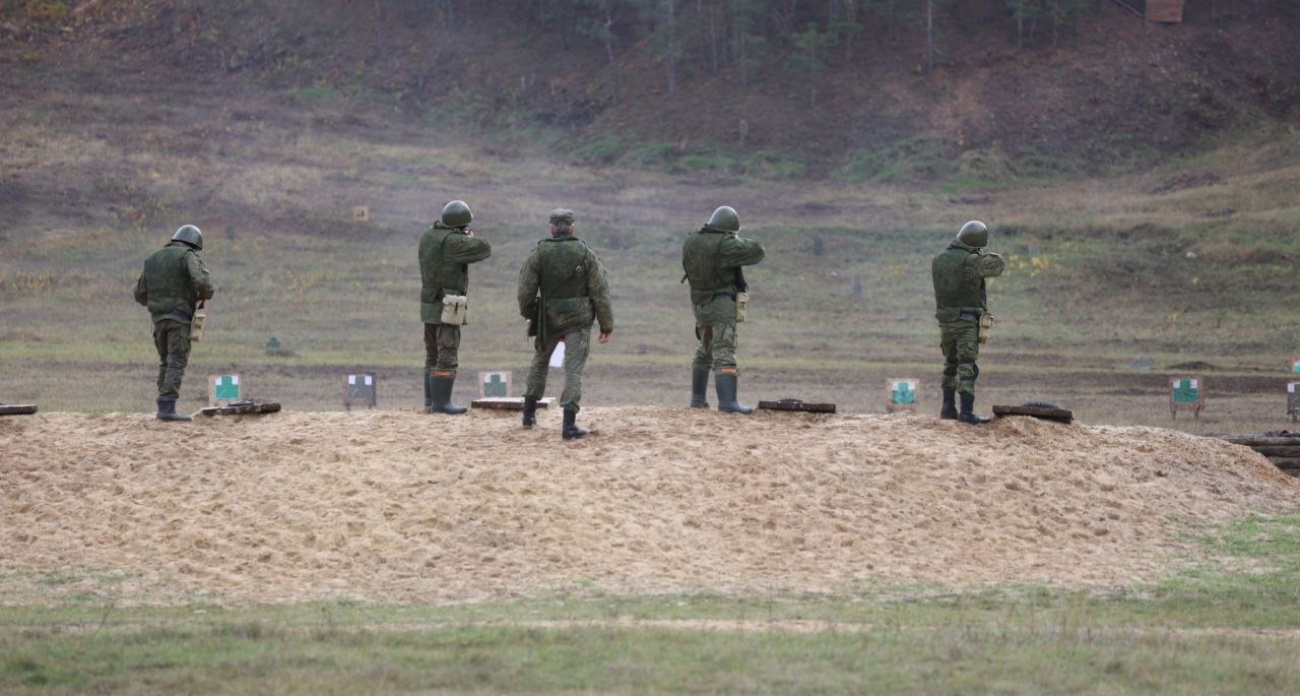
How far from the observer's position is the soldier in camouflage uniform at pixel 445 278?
17.9m

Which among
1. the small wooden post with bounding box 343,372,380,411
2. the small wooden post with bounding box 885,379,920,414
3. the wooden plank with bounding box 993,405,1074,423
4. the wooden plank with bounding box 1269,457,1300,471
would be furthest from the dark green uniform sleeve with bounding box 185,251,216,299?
the wooden plank with bounding box 1269,457,1300,471

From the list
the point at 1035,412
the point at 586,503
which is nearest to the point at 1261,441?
the point at 1035,412

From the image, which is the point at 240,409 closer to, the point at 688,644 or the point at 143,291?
the point at 143,291

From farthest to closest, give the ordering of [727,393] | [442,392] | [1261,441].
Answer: [1261,441]
[442,392]
[727,393]

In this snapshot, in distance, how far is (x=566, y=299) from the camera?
16.7 meters

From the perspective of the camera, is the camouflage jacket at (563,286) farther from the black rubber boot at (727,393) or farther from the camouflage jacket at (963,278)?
the camouflage jacket at (963,278)

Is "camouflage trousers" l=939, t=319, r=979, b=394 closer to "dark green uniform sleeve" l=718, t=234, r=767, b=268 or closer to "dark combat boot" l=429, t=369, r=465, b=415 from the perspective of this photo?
"dark green uniform sleeve" l=718, t=234, r=767, b=268

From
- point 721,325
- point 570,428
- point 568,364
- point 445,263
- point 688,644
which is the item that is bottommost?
point 688,644

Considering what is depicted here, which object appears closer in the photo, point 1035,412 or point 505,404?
point 1035,412

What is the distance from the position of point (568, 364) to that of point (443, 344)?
1.97m

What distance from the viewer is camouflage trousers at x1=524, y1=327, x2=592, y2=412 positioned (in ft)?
54.1

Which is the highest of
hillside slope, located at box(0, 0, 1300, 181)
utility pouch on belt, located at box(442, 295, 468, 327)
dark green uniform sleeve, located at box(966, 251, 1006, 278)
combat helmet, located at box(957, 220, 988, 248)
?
hillside slope, located at box(0, 0, 1300, 181)

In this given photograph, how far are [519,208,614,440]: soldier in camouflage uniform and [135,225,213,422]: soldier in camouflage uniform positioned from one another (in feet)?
13.0

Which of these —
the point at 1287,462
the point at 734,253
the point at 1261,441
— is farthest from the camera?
the point at 1261,441
